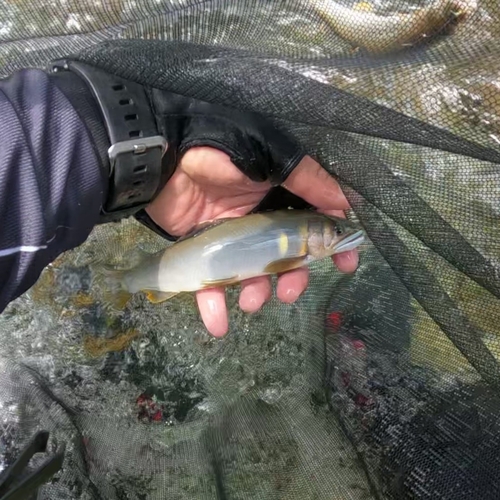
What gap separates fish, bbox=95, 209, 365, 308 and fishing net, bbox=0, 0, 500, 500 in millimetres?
138

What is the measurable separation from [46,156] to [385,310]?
1359mm

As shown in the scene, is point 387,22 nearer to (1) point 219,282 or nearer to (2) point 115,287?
(1) point 219,282

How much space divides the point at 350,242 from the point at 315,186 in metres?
0.24

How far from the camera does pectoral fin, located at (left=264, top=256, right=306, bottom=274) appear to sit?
210 centimetres

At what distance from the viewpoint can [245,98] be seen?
1.53 metres

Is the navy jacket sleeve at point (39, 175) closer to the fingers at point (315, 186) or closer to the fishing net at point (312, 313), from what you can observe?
the fishing net at point (312, 313)

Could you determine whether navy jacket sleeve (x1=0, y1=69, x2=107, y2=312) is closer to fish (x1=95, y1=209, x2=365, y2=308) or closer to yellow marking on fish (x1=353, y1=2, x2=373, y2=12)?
fish (x1=95, y1=209, x2=365, y2=308)

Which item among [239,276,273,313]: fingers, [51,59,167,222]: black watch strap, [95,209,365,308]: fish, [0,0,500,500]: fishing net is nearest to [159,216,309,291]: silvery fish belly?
[95,209,365,308]: fish

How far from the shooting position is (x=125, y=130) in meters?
1.75

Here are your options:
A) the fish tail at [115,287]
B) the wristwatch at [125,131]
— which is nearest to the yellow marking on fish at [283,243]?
the wristwatch at [125,131]

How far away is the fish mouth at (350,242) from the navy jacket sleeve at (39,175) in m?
0.82

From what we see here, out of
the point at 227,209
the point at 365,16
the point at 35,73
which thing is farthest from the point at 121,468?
the point at 365,16

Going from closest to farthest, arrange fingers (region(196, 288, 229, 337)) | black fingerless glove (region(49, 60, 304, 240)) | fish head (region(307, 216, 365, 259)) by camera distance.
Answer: black fingerless glove (region(49, 60, 304, 240)) → fish head (region(307, 216, 365, 259)) → fingers (region(196, 288, 229, 337))

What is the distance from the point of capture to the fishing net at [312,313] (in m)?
1.59
